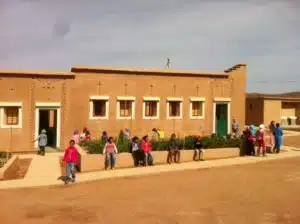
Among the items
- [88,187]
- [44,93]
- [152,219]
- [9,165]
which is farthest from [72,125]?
[152,219]

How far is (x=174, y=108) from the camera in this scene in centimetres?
2602

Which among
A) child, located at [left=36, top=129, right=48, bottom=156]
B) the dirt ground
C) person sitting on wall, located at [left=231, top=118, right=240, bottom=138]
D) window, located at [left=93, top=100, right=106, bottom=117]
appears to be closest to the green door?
person sitting on wall, located at [left=231, top=118, right=240, bottom=138]

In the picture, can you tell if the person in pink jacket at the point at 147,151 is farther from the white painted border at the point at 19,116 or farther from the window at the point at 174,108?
the white painted border at the point at 19,116

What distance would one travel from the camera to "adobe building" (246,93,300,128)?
1480 inches

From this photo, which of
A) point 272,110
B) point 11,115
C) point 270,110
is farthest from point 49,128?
point 272,110

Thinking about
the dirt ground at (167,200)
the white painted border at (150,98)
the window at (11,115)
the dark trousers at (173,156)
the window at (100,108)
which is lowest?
the dirt ground at (167,200)

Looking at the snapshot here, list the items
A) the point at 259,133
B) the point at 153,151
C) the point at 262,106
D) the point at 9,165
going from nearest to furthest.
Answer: the point at 9,165 → the point at 153,151 → the point at 259,133 → the point at 262,106

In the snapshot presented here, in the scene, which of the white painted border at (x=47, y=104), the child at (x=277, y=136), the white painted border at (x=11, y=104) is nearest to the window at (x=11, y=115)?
the white painted border at (x=11, y=104)

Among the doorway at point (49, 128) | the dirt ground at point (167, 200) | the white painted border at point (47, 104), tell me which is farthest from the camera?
the doorway at point (49, 128)

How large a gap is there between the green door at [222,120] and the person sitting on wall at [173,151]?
28.8ft

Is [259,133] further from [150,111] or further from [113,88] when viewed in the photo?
[113,88]

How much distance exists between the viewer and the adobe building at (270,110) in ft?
123

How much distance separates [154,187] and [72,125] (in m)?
10.2

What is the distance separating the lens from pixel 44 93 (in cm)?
2230
